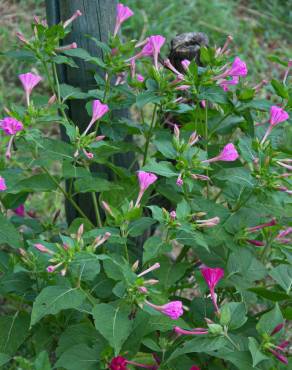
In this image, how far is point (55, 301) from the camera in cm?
152

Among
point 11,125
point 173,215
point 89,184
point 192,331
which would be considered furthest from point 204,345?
point 11,125

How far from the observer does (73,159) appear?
5.76 ft

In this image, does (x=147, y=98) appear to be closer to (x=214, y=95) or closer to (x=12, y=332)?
(x=214, y=95)

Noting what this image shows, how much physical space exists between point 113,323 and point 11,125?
0.52 meters

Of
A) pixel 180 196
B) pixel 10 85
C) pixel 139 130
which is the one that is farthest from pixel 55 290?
pixel 10 85

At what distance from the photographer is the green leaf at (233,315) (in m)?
1.49

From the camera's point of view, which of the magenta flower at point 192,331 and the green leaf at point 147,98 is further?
the green leaf at point 147,98

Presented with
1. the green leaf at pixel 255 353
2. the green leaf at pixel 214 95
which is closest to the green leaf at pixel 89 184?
the green leaf at pixel 214 95

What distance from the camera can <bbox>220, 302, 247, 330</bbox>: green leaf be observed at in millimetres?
1493

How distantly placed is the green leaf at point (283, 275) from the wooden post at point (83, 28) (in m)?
0.79

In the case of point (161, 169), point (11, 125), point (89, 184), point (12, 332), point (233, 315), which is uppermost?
point (11, 125)

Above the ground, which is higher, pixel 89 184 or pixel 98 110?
pixel 98 110

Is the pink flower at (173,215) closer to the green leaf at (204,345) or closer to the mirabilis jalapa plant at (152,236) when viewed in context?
the mirabilis jalapa plant at (152,236)

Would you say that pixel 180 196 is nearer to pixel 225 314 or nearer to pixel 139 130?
pixel 139 130
